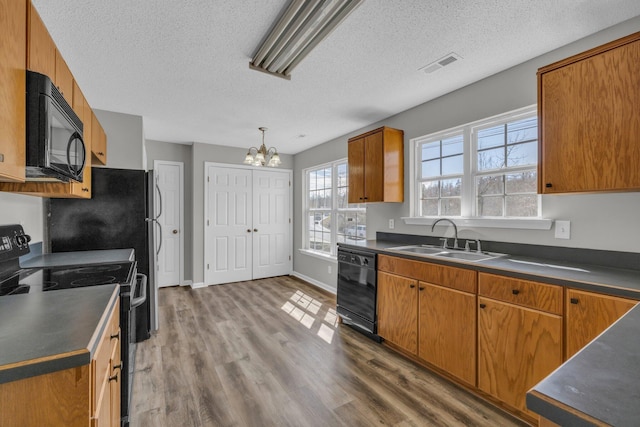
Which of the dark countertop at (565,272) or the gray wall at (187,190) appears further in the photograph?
the gray wall at (187,190)

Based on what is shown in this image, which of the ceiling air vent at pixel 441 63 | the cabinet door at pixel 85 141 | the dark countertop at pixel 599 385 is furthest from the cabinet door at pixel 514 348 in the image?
the cabinet door at pixel 85 141

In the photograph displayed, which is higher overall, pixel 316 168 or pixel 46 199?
pixel 316 168

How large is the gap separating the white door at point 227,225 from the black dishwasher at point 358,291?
97.7 inches

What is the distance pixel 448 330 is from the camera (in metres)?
2.17

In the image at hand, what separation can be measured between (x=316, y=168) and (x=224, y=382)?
363 centimetres

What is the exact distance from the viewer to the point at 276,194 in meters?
5.54

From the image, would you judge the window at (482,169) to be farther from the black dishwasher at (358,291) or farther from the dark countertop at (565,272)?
the black dishwasher at (358,291)

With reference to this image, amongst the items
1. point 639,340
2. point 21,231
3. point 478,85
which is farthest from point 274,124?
point 639,340

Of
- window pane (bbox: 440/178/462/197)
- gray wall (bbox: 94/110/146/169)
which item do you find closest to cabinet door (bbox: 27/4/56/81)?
gray wall (bbox: 94/110/146/169)

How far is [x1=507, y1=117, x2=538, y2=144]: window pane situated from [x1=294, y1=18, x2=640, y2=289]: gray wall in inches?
5.7

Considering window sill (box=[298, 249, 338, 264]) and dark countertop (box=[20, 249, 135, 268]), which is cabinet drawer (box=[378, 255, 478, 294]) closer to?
window sill (box=[298, 249, 338, 264])

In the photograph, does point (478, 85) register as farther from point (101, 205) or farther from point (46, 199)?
point (46, 199)

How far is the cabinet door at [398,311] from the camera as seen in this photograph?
2.46 meters

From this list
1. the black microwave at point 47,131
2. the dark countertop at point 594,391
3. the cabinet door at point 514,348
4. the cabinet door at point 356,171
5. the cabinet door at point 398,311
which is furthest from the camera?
the cabinet door at point 356,171
